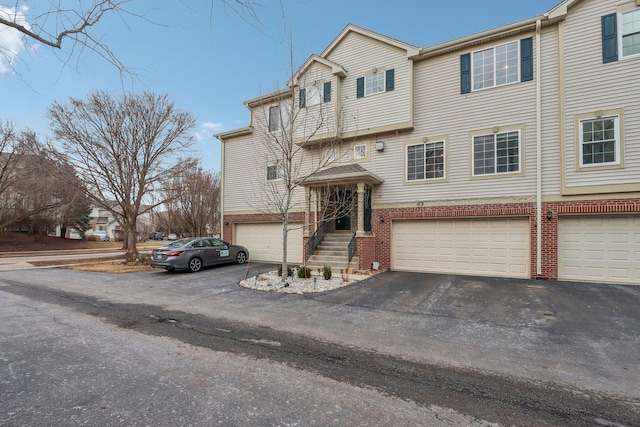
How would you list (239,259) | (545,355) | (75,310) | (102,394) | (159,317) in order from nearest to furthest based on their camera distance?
1. (102,394)
2. (545,355)
3. (159,317)
4. (75,310)
5. (239,259)

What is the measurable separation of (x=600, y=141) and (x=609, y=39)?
3032 millimetres

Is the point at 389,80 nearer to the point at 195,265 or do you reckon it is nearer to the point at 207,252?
the point at 207,252

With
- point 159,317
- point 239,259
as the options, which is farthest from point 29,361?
point 239,259

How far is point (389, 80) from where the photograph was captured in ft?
39.8

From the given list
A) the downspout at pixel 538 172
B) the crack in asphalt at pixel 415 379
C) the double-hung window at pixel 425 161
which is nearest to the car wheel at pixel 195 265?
the crack in asphalt at pixel 415 379

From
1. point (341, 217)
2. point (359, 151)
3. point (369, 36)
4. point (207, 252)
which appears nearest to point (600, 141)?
point (359, 151)

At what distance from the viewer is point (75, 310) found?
651cm

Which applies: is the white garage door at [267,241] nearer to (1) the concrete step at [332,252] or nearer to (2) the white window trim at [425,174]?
(1) the concrete step at [332,252]

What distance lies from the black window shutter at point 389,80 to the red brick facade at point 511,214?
4.84 m

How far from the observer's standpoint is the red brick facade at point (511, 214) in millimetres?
8984

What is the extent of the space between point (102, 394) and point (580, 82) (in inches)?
522

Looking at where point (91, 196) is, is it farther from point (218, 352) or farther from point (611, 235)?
point (611, 235)

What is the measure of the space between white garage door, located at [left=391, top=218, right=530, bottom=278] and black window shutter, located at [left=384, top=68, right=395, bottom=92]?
5.36m

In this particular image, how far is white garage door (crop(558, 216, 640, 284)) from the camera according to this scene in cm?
882
